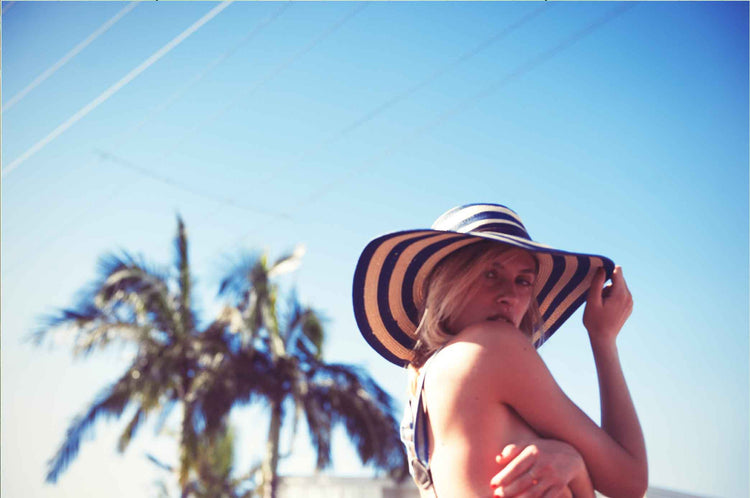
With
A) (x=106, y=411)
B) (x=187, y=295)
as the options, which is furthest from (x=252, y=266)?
(x=106, y=411)

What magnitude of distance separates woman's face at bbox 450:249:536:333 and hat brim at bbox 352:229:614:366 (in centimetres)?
8

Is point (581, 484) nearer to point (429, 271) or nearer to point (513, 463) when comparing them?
point (513, 463)

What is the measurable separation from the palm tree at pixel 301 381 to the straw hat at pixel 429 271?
15.0 metres

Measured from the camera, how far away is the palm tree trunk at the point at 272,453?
55.1 feet

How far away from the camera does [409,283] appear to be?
95.7 inches

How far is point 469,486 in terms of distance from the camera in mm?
1767

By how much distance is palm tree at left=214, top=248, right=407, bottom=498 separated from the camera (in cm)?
1733

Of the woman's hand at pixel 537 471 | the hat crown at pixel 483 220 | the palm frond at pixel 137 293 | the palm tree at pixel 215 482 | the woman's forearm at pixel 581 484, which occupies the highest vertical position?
the palm frond at pixel 137 293

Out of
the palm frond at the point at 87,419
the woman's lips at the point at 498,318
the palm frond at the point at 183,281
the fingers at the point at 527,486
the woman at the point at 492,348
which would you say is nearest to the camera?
the fingers at the point at 527,486

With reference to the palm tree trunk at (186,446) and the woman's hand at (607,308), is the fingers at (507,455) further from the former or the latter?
the palm tree trunk at (186,446)

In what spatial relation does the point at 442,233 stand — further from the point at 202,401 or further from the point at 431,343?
the point at 202,401

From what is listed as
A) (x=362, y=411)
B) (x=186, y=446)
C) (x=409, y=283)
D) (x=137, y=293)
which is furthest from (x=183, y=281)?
(x=409, y=283)

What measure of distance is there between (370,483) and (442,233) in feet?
68.9

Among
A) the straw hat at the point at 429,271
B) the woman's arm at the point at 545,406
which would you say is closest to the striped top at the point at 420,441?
the woman's arm at the point at 545,406
